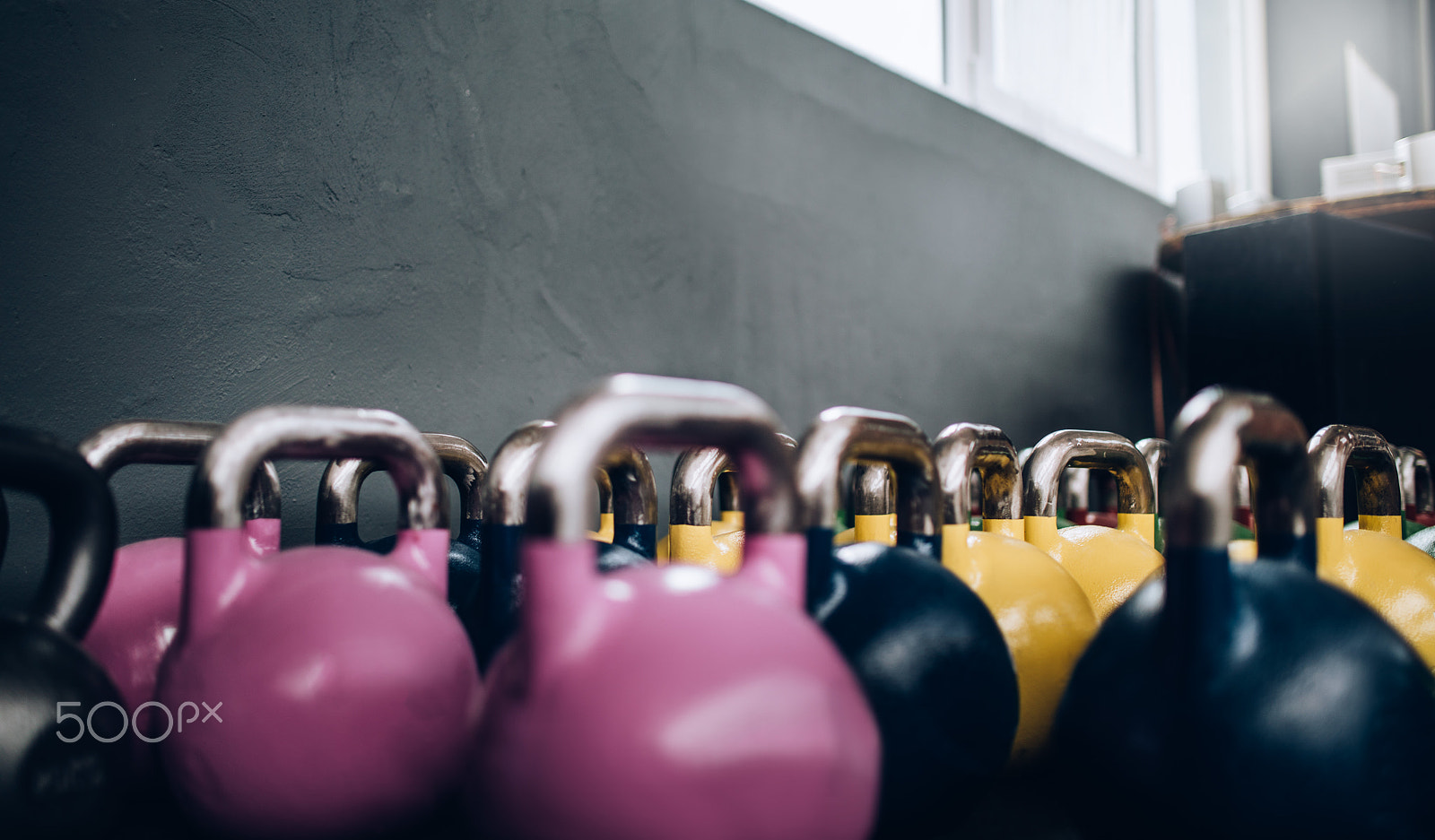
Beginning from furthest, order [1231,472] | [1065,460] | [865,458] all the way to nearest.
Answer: [1065,460], [865,458], [1231,472]

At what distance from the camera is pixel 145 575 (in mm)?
729

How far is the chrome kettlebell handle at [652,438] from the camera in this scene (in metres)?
0.43

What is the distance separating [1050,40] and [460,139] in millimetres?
2568

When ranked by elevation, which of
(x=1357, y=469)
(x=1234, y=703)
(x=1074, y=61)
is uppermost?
(x=1074, y=61)

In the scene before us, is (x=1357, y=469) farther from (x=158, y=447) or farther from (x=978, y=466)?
(x=158, y=447)

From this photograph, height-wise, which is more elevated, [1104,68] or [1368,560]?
[1104,68]

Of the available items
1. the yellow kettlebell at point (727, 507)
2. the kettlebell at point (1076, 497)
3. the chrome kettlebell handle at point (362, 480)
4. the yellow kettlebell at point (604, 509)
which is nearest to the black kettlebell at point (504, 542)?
the chrome kettlebell handle at point (362, 480)

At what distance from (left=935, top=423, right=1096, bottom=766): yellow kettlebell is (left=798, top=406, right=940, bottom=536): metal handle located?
3 cm

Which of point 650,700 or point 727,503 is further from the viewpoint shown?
point 727,503

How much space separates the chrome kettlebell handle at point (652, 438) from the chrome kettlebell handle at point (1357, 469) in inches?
24.8

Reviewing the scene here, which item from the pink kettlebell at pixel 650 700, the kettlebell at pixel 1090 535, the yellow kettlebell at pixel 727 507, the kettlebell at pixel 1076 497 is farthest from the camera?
the kettlebell at pixel 1076 497

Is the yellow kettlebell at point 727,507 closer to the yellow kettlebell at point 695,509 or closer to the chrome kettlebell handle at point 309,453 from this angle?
the yellow kettlebell at point 695,509

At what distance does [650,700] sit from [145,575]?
55 cm

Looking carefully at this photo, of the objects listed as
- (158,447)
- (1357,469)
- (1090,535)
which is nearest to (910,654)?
(1090,535)
